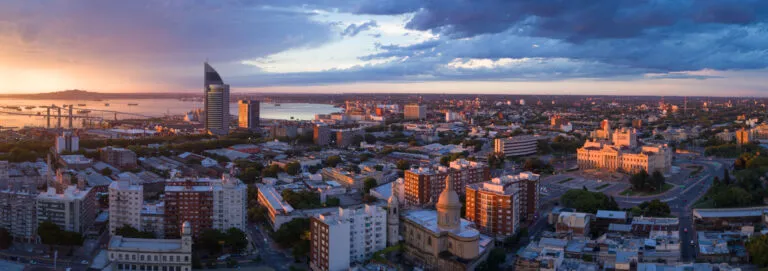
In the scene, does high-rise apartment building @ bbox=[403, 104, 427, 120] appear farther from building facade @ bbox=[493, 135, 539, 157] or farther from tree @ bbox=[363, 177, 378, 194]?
tree @ bbox=[363, 177, 378, 194]

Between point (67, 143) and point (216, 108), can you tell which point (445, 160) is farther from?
point (216, 108)

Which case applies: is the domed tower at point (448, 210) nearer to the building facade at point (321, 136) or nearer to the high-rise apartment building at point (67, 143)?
the high-rise apartment building at point (67, 143)

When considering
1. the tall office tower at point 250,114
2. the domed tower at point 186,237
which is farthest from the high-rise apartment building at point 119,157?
the tall office tower at point 250,114

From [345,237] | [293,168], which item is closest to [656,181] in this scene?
[293,168]

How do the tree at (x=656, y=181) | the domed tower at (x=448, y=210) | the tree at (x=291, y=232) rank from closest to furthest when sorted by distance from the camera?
the domed tower at (x=448, y=210), the tree at (x=291, y=232), the tree at (x=656, y=181)

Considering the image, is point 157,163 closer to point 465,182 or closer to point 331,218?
point 465,182
